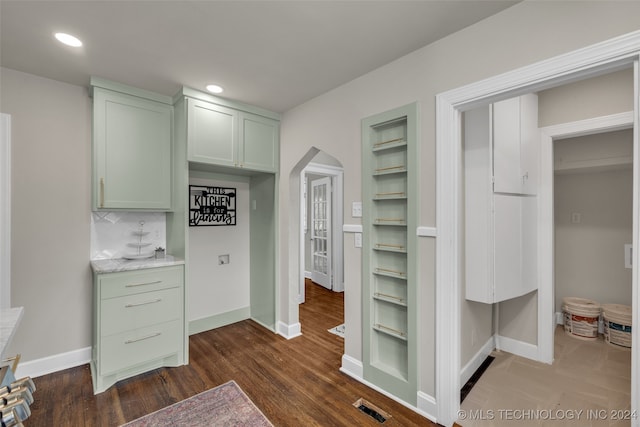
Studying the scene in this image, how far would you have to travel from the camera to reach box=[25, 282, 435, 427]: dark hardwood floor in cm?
199

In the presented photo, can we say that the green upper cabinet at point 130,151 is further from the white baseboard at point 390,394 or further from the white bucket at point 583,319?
the white bucket at point 583,319

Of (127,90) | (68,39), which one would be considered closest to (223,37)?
(68,39)

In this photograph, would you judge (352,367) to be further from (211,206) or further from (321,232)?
(321,232)

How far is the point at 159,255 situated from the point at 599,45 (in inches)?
139

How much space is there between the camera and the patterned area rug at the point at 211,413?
194 centimetres

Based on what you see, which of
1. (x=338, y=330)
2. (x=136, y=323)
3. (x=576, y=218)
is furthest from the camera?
(x=576, y=218)

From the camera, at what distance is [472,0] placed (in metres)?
1.59

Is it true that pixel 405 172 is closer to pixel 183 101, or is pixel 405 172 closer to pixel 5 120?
pixel 183 101

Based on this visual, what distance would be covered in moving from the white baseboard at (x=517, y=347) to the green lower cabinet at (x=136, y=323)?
305 centimetres

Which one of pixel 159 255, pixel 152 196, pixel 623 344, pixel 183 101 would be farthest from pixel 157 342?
pixel 623 344

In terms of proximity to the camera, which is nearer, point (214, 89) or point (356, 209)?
point (356, 209)

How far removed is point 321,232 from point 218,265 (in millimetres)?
2352

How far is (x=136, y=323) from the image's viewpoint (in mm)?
2434

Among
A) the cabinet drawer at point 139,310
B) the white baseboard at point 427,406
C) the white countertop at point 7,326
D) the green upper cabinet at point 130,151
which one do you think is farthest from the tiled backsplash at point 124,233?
the white baseboard at point 427,406
